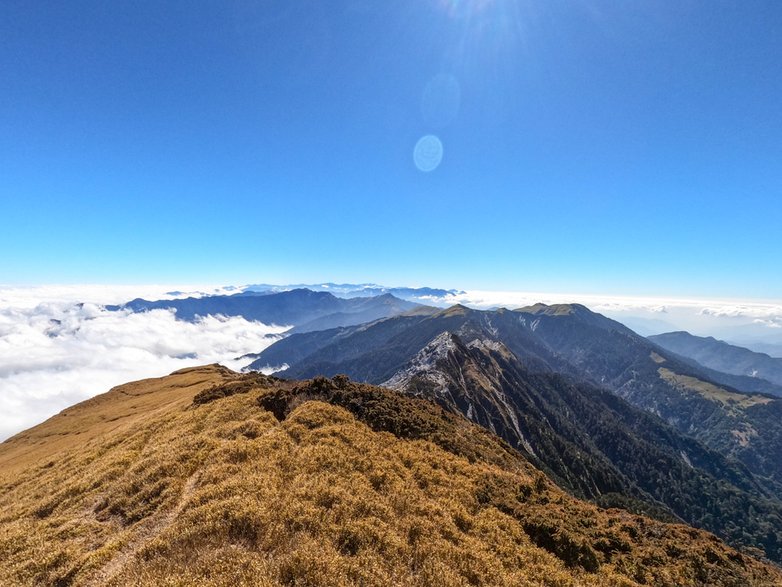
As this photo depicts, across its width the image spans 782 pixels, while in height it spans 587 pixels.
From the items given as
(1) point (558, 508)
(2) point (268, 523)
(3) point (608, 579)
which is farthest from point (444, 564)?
(1) point (558, 508)

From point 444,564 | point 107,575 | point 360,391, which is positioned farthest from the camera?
point 360,391

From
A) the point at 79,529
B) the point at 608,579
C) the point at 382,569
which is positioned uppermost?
the point at 382,569

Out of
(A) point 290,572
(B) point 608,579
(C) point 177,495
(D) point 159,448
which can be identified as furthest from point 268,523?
(B) point 608,579

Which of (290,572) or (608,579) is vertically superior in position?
(290,572)

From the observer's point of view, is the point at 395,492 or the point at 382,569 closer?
the point at 382,569

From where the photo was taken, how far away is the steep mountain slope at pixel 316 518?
14.2 meters

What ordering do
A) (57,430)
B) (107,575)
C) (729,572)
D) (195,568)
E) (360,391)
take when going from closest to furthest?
1. (195,568)
2. (107,575)
3. (729,572)
4. (360,391)
5. (57,430)

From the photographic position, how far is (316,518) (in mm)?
16359

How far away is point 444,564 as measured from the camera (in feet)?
50.4

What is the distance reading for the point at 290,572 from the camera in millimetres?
12734

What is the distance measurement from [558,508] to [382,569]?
1644 centimetres

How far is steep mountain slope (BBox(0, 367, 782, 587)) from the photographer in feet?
46.5

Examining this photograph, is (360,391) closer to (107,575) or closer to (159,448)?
(159,448)

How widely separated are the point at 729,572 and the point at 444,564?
747 inches
